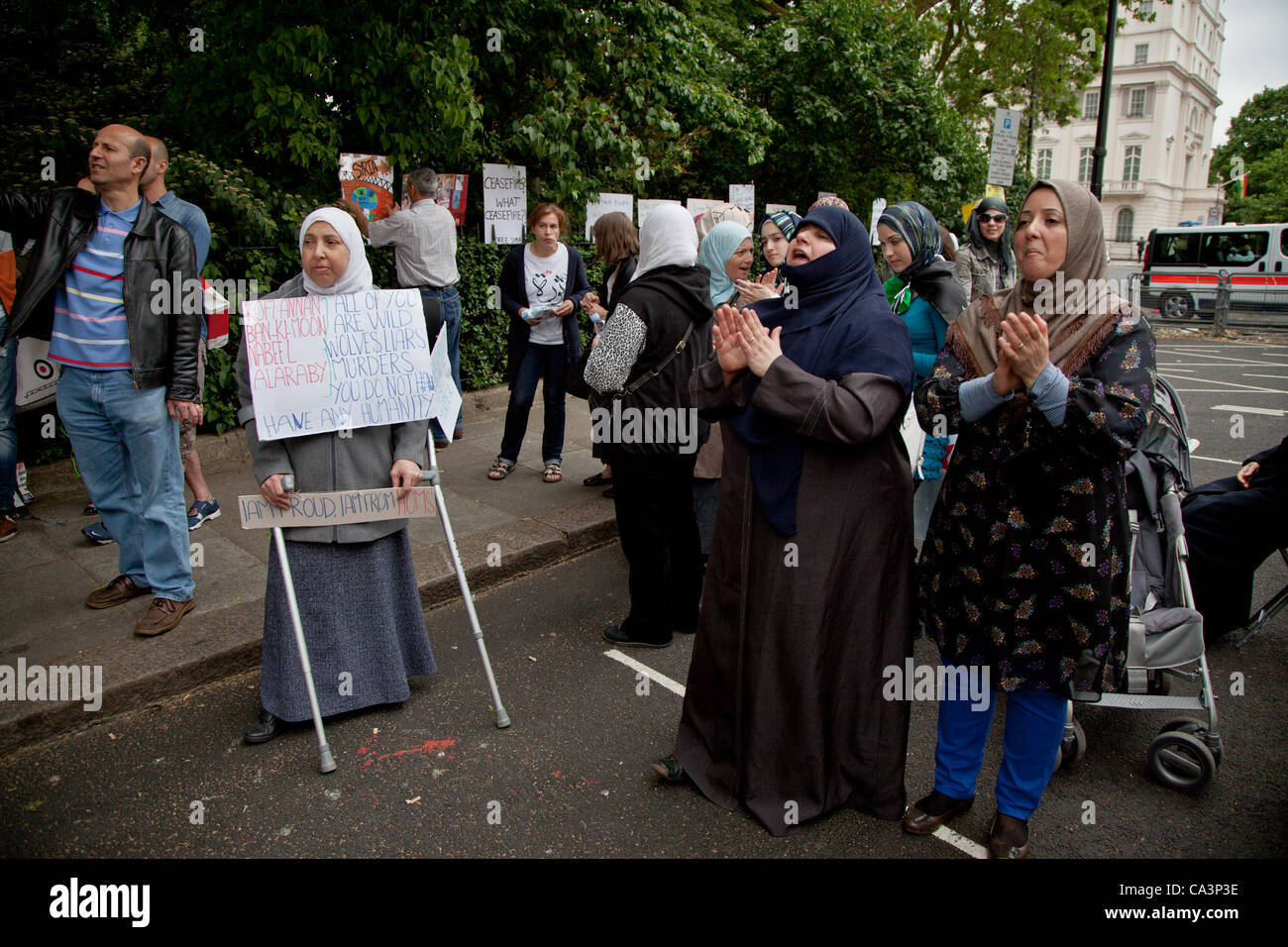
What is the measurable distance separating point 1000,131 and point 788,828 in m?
11.0

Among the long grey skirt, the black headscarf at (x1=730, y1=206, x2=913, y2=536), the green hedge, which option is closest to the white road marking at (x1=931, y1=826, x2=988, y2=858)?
the black headscarf at (x1=730, y1=206, x2=913, y2=536)

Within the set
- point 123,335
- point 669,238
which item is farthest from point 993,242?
point 123,335

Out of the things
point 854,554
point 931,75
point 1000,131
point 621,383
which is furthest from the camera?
point 931,75

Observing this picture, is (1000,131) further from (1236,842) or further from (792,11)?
(1236,842)

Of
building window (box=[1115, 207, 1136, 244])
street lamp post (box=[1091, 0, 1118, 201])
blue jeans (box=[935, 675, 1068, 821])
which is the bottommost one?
blue jeans (box=[935, 675, 1068, 821])

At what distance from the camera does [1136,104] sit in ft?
217

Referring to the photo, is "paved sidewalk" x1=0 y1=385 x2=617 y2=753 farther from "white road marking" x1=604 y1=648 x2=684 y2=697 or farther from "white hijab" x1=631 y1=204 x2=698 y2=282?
"white hijab" x1=631 y1=204 x2=698 y2=282

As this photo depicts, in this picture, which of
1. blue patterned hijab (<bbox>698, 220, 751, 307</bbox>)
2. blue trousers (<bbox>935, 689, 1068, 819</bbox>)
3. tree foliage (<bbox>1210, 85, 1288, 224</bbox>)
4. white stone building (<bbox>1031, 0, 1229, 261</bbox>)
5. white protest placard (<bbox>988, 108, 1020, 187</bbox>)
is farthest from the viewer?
white stone building (<bbox>1031, 0, 1229, 261</bbox>)

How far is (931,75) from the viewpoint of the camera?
13.0m

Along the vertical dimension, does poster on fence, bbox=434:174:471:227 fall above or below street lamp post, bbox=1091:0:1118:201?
below

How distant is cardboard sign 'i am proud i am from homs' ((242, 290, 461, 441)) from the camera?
3.28m

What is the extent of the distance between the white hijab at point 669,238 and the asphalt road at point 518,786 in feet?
6.38

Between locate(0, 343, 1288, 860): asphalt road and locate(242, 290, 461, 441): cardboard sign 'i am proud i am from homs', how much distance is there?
4.28ft
